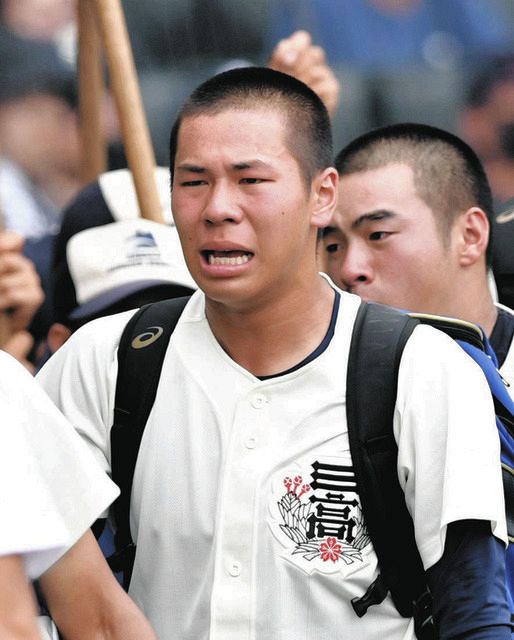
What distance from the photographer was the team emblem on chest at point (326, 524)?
3.07 meters

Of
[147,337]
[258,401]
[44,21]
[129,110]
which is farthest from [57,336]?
[44,21]

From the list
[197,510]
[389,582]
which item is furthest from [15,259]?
[389,582]

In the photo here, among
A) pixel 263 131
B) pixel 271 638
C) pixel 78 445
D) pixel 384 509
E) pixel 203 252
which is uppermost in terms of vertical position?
pixel 263 131

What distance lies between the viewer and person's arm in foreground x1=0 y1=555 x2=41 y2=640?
2.26 metres

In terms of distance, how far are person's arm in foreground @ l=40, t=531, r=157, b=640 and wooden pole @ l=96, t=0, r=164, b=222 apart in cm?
193

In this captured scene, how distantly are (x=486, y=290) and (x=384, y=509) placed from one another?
1398 millimetres

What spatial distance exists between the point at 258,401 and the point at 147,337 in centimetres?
31

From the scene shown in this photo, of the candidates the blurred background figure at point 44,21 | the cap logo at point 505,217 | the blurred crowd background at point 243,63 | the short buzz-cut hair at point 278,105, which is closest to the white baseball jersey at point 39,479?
the short buzz-cut hair at point 278,105

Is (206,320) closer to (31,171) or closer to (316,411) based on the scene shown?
(316,411)

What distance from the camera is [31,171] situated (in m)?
6.36

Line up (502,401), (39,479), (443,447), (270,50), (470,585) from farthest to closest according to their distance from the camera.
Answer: (270,50) → (502,401) → (443,447) → (470,585) → (39,479)

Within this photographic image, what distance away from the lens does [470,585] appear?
2.96 metres

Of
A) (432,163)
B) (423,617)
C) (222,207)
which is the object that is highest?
(222,207)

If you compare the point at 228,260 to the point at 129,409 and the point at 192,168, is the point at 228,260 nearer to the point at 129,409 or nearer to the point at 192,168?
the point at 192,168
